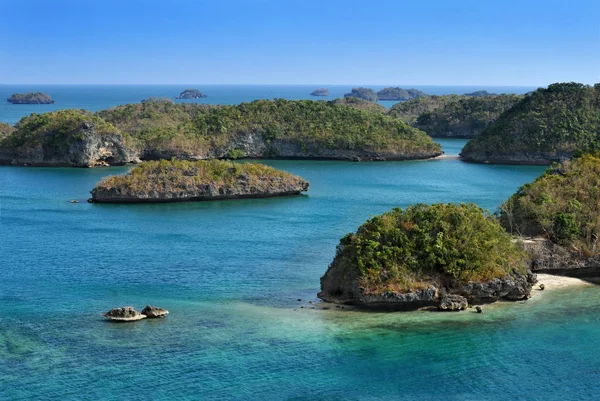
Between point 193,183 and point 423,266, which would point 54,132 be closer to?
point 193,183

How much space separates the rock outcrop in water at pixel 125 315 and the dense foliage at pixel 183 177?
42.3 m

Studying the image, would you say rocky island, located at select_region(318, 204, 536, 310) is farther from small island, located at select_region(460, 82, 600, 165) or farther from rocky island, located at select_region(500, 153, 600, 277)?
small island, located at select_region(460, 82, 600, 165)

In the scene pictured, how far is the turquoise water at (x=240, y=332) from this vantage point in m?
34.7

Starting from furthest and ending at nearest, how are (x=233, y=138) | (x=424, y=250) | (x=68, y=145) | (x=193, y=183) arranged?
1. (x=233, y=138)
2. (x=68, y=145)
3. (x=193, y=183)
4. (x=424, y=250)

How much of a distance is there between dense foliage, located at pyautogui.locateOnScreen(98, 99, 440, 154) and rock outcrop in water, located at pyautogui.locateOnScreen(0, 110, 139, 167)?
5837mm

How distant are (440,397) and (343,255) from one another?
14.8m

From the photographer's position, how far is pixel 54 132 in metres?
120

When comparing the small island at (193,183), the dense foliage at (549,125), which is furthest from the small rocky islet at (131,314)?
the dense foliage at (549,125)

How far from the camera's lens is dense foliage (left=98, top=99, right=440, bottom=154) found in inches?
5074

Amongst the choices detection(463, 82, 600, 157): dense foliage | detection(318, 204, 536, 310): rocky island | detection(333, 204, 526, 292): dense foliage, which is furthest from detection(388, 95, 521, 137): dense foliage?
detection(318, 204, 536, 310): rocky island

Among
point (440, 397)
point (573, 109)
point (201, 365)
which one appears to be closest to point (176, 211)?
point (201, 365)

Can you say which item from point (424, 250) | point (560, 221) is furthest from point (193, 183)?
point (424, 250)

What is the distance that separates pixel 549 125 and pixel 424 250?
9027cm

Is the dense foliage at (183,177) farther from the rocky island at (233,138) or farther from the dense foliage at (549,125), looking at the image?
the dense foliage at (549,125)
